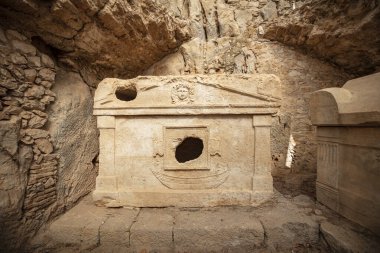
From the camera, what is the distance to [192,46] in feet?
20.3

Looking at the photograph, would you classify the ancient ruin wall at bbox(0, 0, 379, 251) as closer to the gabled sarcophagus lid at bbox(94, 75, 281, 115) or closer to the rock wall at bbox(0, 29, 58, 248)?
the rock wall at bbox(0, 29, 58, 248)

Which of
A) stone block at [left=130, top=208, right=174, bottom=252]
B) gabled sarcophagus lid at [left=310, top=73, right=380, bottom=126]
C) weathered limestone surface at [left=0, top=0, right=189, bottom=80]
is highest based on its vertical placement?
weathered limestone surface at [left=0, top=0, right=189, bottom=80]

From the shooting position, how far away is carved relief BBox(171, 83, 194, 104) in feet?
11.3

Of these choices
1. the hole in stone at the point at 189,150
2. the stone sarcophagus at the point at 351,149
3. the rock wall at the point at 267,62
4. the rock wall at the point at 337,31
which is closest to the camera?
the stone sarcophagus at the point at 351,149

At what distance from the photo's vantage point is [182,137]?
3.55 meters

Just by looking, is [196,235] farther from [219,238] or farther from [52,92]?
[52,92]

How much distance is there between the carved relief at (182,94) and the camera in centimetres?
346

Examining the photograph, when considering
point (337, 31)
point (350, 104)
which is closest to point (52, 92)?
point (350, 104)

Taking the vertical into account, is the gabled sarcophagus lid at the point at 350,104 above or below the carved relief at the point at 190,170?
above

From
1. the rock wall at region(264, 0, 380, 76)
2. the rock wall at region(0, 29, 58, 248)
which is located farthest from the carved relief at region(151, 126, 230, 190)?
the rock wall at region(264, 0, 380, 76)

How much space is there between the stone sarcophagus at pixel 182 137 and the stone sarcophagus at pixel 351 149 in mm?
835

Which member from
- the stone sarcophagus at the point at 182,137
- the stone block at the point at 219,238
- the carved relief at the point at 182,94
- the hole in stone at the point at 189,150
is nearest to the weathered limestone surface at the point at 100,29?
the stone sarcophagus at the point at 182,137

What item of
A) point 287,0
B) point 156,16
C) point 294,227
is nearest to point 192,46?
point 156,16

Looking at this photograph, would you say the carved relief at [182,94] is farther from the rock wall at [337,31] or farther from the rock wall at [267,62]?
the rock wall at [337,31]
